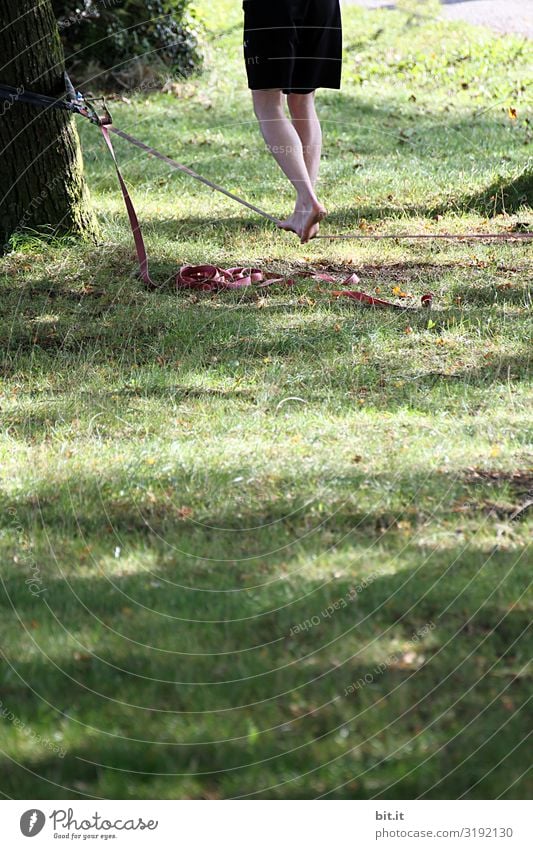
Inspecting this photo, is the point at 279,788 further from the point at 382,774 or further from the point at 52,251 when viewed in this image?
the point at 52,251

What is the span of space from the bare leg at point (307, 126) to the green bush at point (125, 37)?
19.1 ft

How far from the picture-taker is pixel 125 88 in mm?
11328

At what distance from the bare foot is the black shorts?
0.66 m

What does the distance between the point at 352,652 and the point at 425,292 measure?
347 cm

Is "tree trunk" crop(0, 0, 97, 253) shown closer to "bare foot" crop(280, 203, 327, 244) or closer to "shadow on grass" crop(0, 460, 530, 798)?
"bare foot" crop(280, 203, 327, 244)

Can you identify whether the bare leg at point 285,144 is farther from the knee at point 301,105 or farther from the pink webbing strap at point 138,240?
the pink webbing strap at point 138,240

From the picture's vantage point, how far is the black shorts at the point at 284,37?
5.38 meters

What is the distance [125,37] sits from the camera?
11547 millimetres

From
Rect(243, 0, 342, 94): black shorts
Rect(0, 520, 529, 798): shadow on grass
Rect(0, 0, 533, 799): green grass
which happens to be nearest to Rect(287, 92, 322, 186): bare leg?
Rect(243, 0, 342, 94): black shorts

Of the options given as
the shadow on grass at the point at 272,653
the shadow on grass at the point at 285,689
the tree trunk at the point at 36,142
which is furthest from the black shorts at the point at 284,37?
the shadow on grass at the point at 285,689

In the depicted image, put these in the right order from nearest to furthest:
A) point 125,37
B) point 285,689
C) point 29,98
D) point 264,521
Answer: point 285,689, point 264,521, point 29,98, point 125,37

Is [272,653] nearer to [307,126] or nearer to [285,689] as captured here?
[285,689]

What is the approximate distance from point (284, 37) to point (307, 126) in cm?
65

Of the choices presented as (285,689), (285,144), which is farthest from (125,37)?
(285,689)
